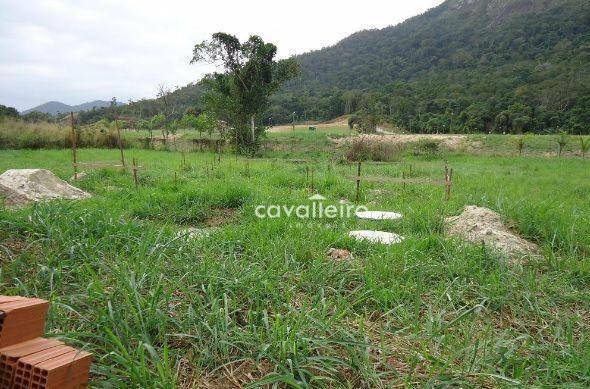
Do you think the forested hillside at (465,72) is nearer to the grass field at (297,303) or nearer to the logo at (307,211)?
the logo at (307,211)

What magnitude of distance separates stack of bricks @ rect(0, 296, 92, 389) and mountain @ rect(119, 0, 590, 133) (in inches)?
1013

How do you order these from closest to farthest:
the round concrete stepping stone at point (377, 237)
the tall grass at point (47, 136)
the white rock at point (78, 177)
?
the round concrete stepping stone at point (377, 237) → the white rock at point (78, 177) → the tall grass at point (47, 136)

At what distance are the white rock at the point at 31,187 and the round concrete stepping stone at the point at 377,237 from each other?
4312 millimetres

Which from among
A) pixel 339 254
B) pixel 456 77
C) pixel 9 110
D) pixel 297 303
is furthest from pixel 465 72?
pixel 297 303

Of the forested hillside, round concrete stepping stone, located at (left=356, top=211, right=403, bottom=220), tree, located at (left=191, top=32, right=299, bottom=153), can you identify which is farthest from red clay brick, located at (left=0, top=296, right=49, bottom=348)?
the forested hillside

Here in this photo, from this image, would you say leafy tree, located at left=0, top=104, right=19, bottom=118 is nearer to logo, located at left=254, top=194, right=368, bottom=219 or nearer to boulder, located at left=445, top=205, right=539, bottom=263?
logo, located at left=254, top=194, right=368, bottom=219

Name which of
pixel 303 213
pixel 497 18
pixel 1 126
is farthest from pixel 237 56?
pixel 497 18

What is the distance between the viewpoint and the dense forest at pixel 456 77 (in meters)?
35.8

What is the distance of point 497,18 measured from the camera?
76625 millimetres

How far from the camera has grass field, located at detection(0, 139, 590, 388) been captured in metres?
1.67

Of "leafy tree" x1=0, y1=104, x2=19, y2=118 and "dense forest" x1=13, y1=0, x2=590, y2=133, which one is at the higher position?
"dense forest" x1=13, y1=0, x2=590, y2=133

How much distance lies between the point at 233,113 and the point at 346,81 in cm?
Result: 4628

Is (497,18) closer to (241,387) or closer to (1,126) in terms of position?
(1,126)

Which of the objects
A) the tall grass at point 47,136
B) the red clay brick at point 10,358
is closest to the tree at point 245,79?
the tall grass at point 47,136
